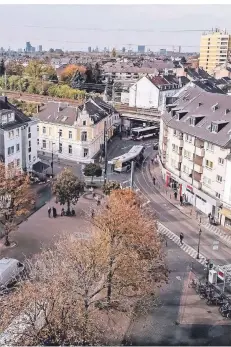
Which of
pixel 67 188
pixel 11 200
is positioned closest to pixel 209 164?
pixel 67 188

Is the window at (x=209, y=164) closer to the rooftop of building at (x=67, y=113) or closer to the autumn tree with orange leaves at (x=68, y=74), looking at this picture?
the rooftop of building at (x=67, y=113)

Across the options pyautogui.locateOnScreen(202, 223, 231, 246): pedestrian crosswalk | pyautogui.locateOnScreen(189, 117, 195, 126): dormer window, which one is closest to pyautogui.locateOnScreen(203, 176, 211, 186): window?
pyautogui.locateOnScreen(202, 223, 231, 246): pedestrian crosswalk

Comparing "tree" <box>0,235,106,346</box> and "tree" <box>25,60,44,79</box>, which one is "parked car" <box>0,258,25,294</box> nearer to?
"tree" <box>0,235,106,346</box>

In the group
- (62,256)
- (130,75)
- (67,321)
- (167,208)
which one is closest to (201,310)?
(62,256)

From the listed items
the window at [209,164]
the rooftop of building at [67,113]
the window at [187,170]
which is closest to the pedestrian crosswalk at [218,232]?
the window at [209,164]

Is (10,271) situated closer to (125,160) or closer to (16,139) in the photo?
(16,139)

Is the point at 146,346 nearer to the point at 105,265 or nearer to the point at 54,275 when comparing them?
the point at 105,265
